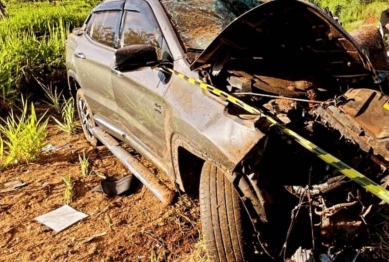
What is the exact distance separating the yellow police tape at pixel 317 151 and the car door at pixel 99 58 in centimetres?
118

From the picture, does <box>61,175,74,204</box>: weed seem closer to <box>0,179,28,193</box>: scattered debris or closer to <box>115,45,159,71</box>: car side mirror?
<box>0,179,28,193</box>: scattered debris

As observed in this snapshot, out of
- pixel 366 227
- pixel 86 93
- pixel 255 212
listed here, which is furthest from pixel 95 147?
pixel 366 227

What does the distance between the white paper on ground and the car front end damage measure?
1599mm

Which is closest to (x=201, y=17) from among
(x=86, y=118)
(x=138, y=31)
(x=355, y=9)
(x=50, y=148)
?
(x=138, y=31)

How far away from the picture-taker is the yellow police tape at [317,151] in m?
1.80

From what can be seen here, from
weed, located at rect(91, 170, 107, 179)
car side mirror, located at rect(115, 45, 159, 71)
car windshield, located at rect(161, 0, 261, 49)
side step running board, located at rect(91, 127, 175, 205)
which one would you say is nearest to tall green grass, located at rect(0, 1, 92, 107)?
weed, located at rect(91, 170, 107, 179)

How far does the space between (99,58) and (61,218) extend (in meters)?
1.38

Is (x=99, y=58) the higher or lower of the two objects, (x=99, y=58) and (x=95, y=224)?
the higher

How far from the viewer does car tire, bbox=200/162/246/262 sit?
8.13 feet

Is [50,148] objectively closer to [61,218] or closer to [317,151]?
[61,218]

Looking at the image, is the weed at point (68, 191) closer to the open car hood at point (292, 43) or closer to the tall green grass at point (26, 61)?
the open car hood at point (292, 43)

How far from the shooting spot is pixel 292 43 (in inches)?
109

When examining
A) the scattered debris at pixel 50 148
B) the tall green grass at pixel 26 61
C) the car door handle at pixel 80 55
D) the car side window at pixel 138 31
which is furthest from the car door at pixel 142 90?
the tall green grass at pixel 26 61

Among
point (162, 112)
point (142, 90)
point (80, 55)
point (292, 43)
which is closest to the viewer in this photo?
point (292, 43)
